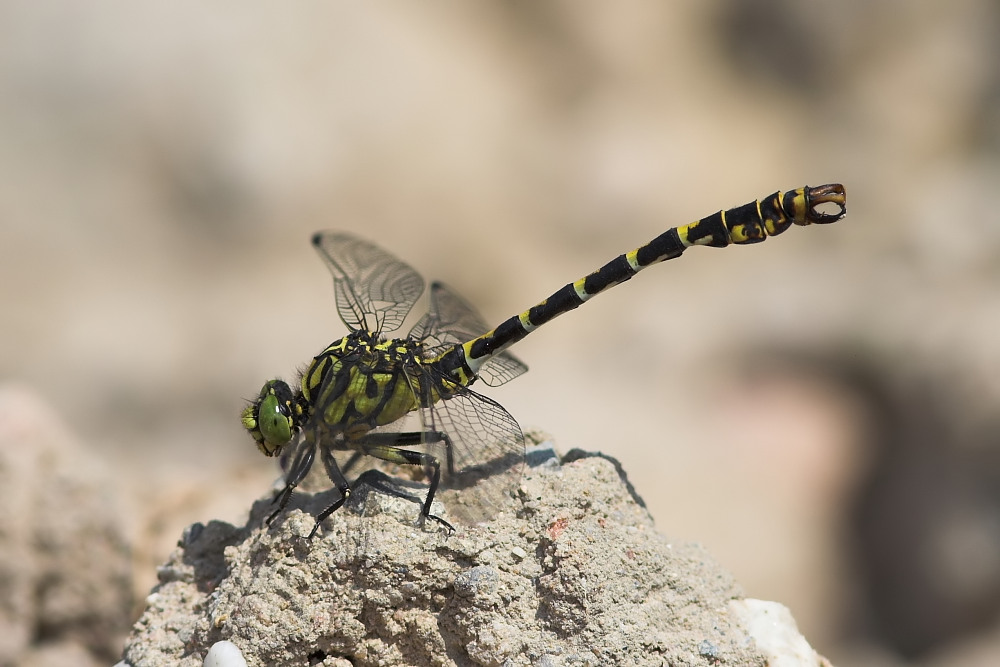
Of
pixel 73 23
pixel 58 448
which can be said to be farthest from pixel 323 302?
pixel 58 448

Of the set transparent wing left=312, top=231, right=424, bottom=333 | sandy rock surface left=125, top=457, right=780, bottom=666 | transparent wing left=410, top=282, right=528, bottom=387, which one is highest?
transparent wing left=312, top=231, right=424, bottom=333

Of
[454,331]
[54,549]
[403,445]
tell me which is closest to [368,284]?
[454,331]

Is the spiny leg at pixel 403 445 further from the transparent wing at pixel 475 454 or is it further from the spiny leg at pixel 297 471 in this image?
the spiny leg at pixel 297 471

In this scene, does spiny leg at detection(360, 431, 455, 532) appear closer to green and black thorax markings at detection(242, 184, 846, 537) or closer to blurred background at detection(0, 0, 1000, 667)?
green and black thorax markings at detection(242, 184, 846, 537)

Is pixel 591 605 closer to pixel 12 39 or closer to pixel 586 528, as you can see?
pixel 586 528

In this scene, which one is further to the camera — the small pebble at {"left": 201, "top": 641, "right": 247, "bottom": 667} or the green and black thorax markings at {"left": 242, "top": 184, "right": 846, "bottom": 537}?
the green and black thorax markings at {"left": 242, "top": 184, "right": 846, "bottom": 537}

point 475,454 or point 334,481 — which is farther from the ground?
point 475,454

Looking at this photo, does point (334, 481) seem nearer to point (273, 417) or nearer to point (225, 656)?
point (273, 417)

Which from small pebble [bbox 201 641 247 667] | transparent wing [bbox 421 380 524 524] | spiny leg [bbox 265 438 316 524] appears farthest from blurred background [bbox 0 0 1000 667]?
small pebble [bbox 201 641 247 667]
